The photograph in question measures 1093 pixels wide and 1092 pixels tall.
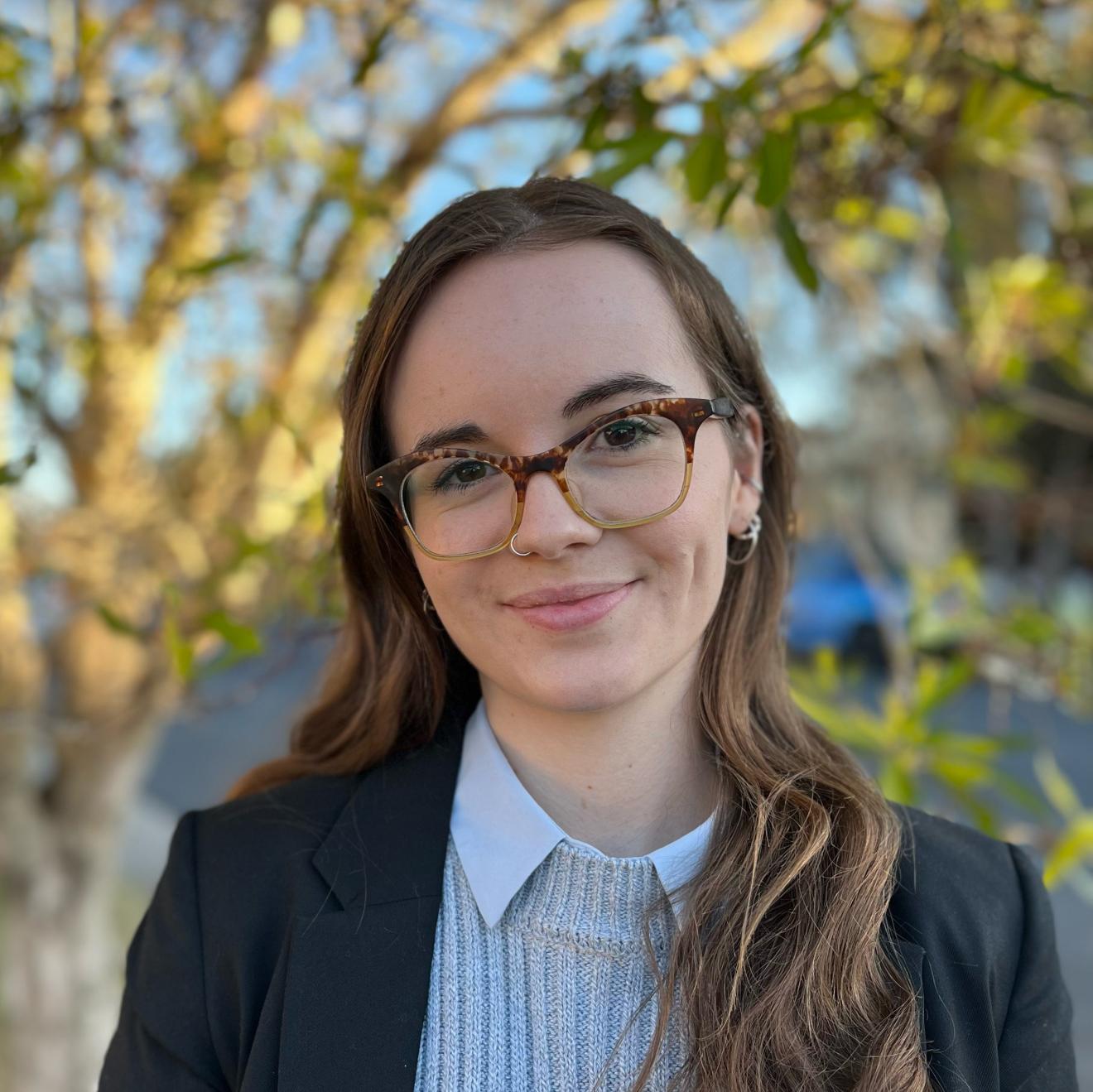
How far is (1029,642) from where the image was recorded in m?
2.91

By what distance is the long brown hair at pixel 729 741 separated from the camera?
4.52ft

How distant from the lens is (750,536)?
1.71 meters

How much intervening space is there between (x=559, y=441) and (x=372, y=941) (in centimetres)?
72

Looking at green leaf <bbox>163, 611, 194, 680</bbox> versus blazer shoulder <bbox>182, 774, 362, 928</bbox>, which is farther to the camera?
green leaf <bbox>163, 611, 194, 680</bbox>

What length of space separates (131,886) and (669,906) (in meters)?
5.98

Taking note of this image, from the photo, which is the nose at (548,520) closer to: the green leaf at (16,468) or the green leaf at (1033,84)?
the green leaf at (16,468)

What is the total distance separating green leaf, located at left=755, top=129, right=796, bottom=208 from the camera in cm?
172

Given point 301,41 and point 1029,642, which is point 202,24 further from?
point 1029,642

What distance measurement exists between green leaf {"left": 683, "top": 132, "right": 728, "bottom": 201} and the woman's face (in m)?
0.31

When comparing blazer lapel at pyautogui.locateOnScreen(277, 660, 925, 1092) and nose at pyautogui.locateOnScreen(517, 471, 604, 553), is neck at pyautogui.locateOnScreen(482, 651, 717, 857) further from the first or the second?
nose at pyautogui.locateOnScreen(517, 471, 604, 553)

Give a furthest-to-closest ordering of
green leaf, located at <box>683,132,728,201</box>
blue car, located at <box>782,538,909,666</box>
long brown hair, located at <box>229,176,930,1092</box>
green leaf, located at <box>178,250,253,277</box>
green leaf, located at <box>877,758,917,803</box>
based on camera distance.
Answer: blue car, located at <box>782,538,909,666</box>
green leaf, located at <box>877,758,917,803</box>
green leaf, located at <box>178,250,253,277</box>
green leaf, located at <box>683,132,728,201</box>
long brown hair, located at <box>229,176,930,1092</box>

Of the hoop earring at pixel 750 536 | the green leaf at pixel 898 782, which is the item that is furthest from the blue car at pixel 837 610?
the hoop earring at pixel 750 536

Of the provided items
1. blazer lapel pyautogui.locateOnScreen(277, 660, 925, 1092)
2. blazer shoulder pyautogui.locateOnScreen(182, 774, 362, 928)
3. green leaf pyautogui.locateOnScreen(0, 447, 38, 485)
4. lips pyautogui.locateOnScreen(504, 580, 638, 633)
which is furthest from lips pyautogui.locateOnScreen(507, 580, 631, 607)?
green leaf pyautogui.locateOnScreen(0, 447, 38, 485)

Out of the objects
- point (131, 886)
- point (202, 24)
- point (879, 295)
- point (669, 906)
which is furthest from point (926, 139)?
point (131, 886)
